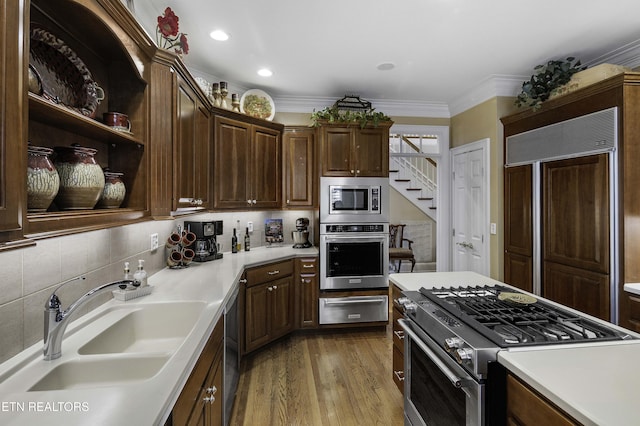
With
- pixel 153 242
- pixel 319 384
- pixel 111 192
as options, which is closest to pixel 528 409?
pixel 111 192

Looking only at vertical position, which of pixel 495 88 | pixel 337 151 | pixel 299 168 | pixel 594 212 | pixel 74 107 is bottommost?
pixel 594 212

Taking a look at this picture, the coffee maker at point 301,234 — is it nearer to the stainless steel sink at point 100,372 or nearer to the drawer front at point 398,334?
the drawer front at point 398,334

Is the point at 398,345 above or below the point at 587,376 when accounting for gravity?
below

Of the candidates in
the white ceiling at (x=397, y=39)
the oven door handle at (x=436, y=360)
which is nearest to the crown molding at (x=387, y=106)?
the white ceiling at (x=397, y=39)

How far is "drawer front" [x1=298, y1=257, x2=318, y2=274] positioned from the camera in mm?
3430

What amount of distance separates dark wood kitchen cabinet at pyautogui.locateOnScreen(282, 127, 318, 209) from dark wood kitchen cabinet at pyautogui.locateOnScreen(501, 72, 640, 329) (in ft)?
7.15

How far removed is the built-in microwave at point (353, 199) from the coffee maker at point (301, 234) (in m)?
0.41

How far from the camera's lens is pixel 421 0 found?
2.08m

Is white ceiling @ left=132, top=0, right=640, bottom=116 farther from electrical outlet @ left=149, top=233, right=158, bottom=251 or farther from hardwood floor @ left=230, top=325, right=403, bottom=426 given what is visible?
hardwood floor @ left=230, top=325, right=403, bottom=426

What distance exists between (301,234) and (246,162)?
3.56 ft

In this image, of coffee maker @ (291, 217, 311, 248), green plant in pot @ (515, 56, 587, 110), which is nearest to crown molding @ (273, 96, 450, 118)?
green plant in pot @ (515, 56, 587, 110)

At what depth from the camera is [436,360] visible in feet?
4.52

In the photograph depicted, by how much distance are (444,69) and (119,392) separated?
349 cm

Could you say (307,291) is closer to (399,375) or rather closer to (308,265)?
(308,265)
